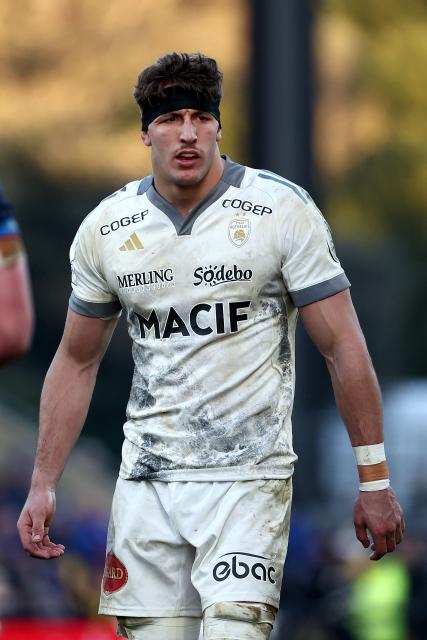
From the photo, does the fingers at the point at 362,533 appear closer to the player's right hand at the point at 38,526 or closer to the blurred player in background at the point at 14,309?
the player's right hand at the point at 38,526

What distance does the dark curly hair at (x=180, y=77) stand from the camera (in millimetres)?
5996

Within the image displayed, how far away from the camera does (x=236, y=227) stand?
236 inches

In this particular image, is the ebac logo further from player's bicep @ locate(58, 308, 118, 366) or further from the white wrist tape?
player's bicep @ locate(58, 308, 118, 366)

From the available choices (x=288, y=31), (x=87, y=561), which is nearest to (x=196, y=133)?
(x=87, y=561)

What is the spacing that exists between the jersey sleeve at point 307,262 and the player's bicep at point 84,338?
81cm

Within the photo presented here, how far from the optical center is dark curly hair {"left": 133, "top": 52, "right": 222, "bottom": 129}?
236 inches

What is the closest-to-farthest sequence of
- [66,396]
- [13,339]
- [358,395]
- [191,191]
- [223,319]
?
[13,339], [358,395], [223,319], [191,191], [66,396]

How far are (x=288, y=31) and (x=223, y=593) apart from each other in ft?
43.2

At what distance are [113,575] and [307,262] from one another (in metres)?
1.35

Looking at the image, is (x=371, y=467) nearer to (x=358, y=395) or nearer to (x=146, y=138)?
(x=358, y=395)

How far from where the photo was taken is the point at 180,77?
19.7 ft

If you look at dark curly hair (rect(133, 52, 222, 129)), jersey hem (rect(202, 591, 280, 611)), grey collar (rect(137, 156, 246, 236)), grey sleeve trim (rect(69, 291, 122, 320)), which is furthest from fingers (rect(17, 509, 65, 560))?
dark curly hair (rect(133, 52, 222, 129))

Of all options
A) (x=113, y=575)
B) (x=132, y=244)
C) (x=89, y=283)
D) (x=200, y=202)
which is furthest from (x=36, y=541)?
(x=200, y=202)

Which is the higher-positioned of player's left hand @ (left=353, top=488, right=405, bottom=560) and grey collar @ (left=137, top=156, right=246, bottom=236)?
grey collar @ (left=137, top=156, right=246, bottom=236)
